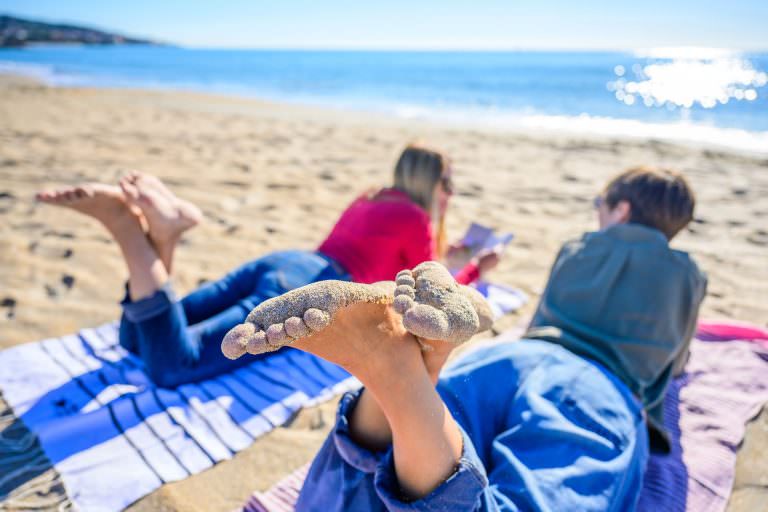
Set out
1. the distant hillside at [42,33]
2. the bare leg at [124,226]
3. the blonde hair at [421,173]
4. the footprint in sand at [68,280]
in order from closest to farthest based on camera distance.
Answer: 1. the bare leg at [124,226]
2. the blonde hair at [421,173]
3. the footprint in sand at [68,280]
4. the distant hillside at [42,33]

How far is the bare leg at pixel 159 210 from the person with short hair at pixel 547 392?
111 centimetres

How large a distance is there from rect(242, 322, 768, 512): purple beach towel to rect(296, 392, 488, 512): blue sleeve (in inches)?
18.5

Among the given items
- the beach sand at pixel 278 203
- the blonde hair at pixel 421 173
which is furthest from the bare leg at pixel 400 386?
the blonde hair at pixel 421 173

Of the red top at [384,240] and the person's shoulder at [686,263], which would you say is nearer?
the person's shoulder at [686,263]

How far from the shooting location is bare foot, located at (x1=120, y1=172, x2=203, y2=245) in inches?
73.0

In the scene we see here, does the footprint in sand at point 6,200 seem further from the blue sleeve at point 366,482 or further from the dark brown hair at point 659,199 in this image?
the dark brown hair at point 659,199

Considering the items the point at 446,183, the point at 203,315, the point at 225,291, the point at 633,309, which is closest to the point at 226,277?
the point at 225,291

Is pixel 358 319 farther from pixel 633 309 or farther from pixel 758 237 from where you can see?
pixel 758 237

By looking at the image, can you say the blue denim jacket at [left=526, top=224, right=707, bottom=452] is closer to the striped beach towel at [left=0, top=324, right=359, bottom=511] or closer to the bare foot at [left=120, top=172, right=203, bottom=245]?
the striped beach towel at [left=0, top=324, right=359, bottom=511]

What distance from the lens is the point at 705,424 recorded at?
1.98m

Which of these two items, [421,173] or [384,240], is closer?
[384,240]

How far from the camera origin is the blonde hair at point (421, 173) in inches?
90.0

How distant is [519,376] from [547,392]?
0.10 metres

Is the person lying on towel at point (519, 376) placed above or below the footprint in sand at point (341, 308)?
below
